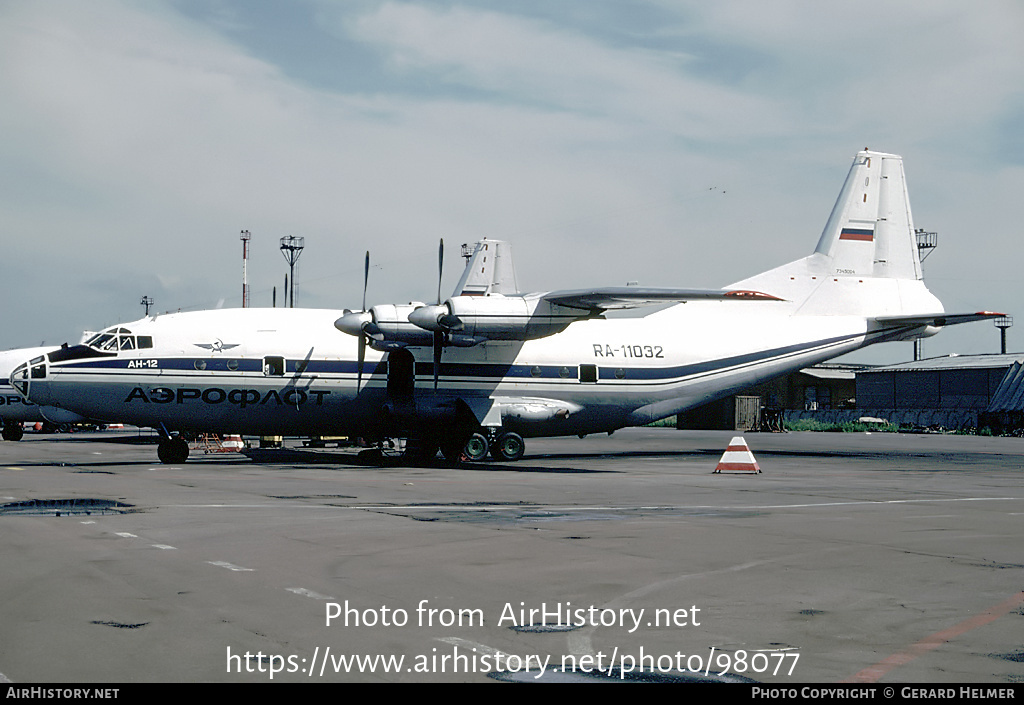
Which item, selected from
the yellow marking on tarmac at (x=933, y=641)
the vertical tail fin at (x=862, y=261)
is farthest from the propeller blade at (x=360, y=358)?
the yellow marking on tarmac at (x=933, y=641)

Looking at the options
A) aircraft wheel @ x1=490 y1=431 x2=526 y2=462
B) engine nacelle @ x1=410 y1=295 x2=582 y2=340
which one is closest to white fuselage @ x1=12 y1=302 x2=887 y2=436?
aircraft wheel @ x1=490 y1=431 x2=526 y2=462

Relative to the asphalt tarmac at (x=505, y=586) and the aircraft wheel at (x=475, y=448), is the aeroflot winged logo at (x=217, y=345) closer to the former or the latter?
the aircraft wheel at (x=475, y=448)

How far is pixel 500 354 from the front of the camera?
29.8 meters

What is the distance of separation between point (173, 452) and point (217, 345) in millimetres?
3388

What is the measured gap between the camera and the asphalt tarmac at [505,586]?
6176 mm

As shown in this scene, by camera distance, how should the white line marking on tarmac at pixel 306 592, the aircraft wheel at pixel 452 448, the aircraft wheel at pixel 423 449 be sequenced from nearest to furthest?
the white line marking on tarmac at pixel 306 592 → the aircraft wheel at pixel 452 448 → the aircraft wheel at pixel 423 449

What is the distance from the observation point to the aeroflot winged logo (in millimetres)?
27797

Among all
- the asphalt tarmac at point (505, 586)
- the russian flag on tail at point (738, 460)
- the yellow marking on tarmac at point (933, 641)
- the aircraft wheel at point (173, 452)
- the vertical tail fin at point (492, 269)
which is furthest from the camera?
the vertical tail fin at point (492, 269)

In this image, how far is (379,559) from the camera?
10.2 meters

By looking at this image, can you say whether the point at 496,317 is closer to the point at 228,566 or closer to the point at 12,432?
the point at 228,566

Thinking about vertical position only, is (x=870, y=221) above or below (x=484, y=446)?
above

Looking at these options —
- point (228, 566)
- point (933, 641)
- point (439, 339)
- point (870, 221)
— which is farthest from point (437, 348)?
point (933, 641)

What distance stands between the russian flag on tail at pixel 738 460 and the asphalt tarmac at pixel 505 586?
19.3ft
